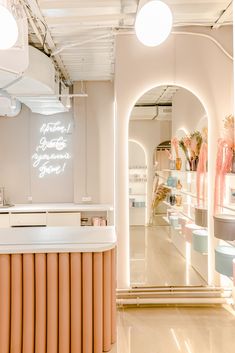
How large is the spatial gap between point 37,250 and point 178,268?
2.56 meters

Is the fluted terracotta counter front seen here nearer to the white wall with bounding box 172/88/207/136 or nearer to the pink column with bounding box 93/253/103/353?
the pink column with bounding box 93/253/103/353

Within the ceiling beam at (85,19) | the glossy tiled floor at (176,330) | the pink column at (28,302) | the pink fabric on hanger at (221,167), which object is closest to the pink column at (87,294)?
the glossy tiled floor at (176,330)

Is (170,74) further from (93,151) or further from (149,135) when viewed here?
(93,151)

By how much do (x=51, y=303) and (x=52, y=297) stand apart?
0.05 metres

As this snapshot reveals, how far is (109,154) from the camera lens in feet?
21.7

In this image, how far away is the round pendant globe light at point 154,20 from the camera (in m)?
2.14

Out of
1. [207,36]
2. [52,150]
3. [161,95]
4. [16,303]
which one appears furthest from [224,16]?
[52,150]

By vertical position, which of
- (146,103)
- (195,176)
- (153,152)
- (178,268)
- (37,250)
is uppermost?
(146,103)

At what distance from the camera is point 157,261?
4.68 m

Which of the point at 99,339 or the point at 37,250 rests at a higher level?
the point at 37,250

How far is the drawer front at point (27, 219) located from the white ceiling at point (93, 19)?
2.75 meters

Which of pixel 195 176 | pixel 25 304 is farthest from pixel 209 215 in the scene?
pixel 25 304

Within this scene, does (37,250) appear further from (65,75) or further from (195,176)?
(65,75)

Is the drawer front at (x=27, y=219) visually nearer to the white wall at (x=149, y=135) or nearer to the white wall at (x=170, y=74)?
the white wall at (x=170, y=74)
